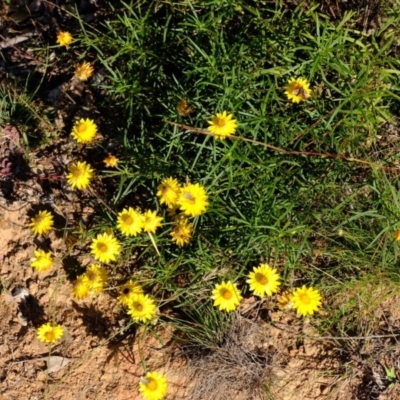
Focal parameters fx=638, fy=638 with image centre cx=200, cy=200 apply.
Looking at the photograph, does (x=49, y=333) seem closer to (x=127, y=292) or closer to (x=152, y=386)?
(x=127, y=292)

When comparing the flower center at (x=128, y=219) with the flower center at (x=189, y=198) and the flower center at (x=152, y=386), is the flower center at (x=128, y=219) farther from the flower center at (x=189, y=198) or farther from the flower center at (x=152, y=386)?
the flower center at (x=152, y=386)

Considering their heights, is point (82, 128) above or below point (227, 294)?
above

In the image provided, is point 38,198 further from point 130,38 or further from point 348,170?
point 348,170

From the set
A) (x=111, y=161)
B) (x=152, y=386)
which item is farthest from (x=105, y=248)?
(x=152, y=386)

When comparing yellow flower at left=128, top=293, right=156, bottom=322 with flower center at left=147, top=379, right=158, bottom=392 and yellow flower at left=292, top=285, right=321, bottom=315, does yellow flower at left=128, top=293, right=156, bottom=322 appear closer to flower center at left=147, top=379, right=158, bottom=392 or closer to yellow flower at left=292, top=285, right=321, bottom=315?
flower center at left=147, top=379, right=158, bottom=392

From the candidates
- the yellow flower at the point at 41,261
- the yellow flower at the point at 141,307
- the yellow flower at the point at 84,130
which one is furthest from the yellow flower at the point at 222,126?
the yellow flower at the point at 41,261
